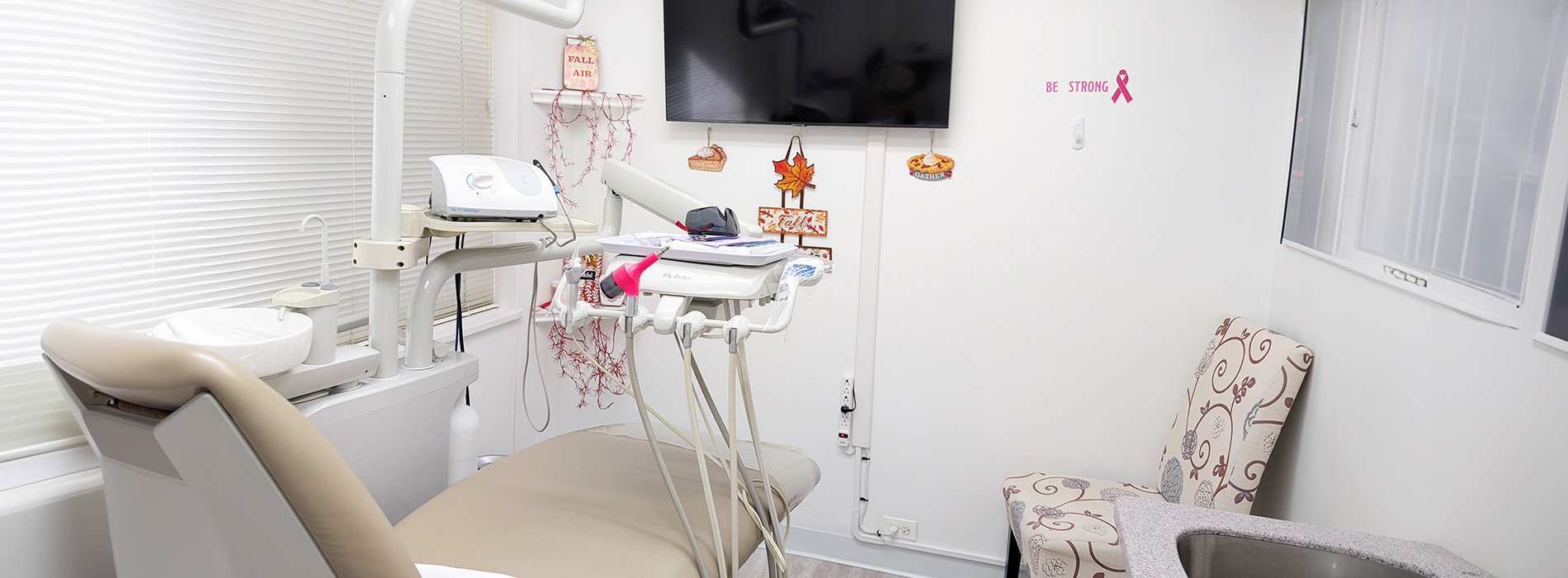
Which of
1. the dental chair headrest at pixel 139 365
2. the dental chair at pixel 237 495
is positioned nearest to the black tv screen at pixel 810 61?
the dental chair at pixel 237 495

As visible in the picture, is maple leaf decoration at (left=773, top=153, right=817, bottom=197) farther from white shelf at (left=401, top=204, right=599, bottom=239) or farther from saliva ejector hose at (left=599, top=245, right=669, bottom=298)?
saliva ejector hose at (left=599, top=245, right=669, bottom=298)

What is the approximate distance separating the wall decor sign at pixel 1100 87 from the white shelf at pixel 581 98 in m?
1.38

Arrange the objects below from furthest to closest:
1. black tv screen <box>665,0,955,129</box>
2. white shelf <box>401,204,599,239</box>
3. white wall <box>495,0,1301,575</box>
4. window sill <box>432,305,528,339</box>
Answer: window sill <box>432,305,528,339</box>
black tv screen <box>665,0,955,129</box>
white wall <box>495,0,1301,575</box>
white shelf <box>401,204,599,239</box>

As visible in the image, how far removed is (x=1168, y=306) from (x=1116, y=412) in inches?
14.5

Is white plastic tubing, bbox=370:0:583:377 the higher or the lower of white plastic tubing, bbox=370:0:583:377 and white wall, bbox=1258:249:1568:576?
the higher

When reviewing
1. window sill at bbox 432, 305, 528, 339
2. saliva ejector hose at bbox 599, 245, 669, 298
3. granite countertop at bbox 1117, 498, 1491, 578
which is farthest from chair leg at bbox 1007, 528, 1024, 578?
window sill at bbox 432, 305, 528, 339

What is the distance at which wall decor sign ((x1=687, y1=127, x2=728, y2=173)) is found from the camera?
297cm

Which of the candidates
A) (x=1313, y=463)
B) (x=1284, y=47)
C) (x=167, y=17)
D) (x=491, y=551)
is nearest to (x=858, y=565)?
(x=1313, y=463)

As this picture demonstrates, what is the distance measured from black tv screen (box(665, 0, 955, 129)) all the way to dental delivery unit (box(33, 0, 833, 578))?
1017 millimetres

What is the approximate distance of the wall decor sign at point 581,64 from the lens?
9.78 feet

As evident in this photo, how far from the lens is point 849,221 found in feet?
9.43

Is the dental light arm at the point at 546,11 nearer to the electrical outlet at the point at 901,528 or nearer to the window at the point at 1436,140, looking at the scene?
the window at the point at 1436,140

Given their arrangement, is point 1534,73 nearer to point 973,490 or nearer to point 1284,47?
point 1284,47

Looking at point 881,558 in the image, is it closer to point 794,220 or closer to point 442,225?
point 794,220
